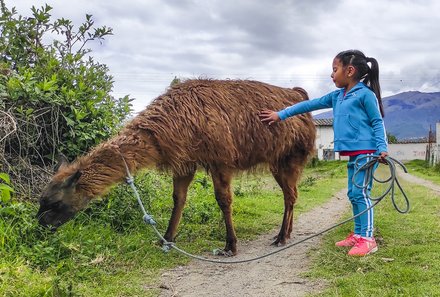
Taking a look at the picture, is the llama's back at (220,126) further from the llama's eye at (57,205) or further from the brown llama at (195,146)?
the llama's eye at (57,205)

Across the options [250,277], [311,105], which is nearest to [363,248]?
[250,277]

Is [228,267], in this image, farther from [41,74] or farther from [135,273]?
[41,74]

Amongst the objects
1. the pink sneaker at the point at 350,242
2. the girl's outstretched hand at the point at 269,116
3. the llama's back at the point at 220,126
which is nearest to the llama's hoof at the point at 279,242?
the pink sneaker at the point at 350,242

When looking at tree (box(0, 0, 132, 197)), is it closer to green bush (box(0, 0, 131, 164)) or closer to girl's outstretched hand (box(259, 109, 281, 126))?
green bush (box(0, 0, 131, 164))

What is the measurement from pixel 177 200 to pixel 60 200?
1.65 meters

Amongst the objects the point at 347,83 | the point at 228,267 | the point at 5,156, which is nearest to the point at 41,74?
the point at 5,156

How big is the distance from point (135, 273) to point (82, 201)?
0.97 m

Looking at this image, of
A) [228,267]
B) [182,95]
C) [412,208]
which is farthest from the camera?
[412,208]

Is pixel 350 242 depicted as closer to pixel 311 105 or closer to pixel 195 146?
pixel 311 105

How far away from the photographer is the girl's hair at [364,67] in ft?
15.4

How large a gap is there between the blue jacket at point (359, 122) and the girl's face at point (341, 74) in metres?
0.13

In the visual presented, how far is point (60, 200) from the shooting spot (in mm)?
4512

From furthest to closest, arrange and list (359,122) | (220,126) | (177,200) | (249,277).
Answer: (177,200), (220,126), (359,122), (249,277)

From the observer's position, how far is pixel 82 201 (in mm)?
4617
